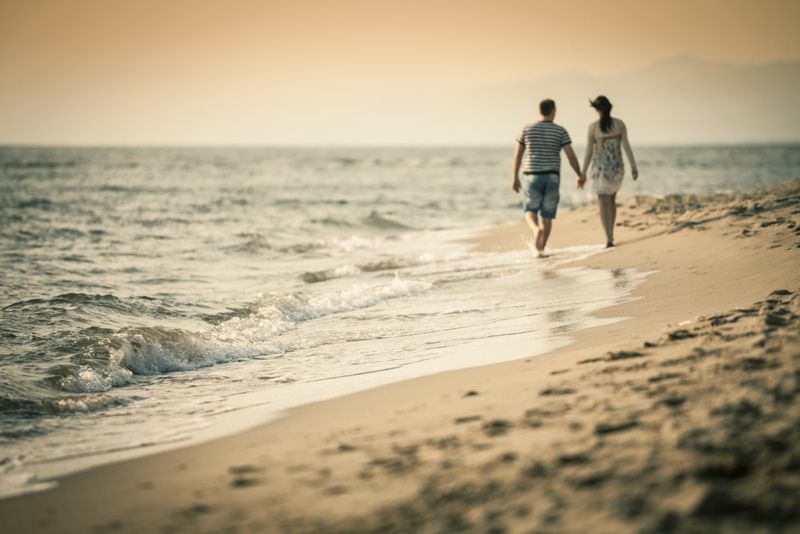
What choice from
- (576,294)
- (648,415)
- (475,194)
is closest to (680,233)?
(576,294)

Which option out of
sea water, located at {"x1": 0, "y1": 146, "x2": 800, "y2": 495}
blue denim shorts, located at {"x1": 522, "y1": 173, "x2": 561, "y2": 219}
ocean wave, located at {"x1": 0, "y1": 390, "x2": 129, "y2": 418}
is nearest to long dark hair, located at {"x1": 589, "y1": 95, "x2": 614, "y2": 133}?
blue denim shorts, located at {"x1": 522, "y1": 173, "x2": 561, "y2": 219}

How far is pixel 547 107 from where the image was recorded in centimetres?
1059

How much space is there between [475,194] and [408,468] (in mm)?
28261

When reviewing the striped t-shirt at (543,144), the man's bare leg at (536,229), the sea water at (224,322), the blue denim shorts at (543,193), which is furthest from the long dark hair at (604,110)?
the sea water at (224,322)

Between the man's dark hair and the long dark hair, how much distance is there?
55 centimetres

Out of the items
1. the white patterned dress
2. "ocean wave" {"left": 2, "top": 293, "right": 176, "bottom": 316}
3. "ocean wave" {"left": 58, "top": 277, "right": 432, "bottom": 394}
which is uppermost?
the white patterned dress

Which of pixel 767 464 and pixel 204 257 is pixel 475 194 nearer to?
pixel 204 257

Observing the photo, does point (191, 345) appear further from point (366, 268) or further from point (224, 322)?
point (366, 268)

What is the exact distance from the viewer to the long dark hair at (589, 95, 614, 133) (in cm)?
1043

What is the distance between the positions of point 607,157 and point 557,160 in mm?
735

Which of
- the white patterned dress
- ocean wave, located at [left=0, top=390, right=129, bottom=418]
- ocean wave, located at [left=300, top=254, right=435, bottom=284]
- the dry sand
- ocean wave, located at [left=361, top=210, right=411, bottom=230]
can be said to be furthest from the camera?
ocean wave, located at [left=361, top=210, right=411, bottom=230]

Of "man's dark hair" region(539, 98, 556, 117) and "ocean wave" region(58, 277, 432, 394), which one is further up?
"man's dark hair" region(539, 98, 556, 117)

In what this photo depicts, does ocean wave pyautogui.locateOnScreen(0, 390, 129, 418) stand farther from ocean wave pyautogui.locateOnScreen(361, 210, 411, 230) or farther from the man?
ocean wave pyautogui.locateOnScreen(361, 210, 411, 230)

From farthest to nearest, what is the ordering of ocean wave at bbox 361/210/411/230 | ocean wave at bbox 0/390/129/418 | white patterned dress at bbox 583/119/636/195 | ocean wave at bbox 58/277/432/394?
ocean wave at bbox 361/210/411/230 → white patterned dress at bbox 583/119/636/195 → ocean wave at bbox 58/277/432/394 → ocean wave at bbox 0/390/129/418
